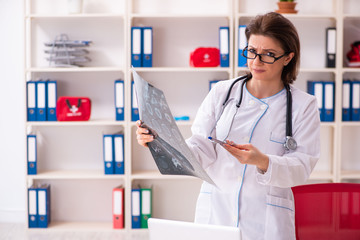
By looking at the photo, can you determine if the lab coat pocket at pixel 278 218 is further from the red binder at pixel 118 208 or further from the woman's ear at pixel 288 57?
the red binder at pixel 118 208

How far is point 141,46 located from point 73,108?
Result: 69 centimetres

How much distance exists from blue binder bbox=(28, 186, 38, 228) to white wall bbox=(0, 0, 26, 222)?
0.26 m

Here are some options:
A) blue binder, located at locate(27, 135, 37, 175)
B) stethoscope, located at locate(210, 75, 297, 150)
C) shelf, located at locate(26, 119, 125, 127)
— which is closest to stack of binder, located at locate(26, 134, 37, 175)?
blue binder, located at locate(27, 135, 37, 175)

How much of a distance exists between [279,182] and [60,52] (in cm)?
259

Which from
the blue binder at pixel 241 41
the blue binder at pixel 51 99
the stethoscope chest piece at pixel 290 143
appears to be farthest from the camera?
the blue binder at pixel 51 99

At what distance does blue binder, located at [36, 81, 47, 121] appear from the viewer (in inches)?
139

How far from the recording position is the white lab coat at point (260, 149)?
1548 millimetres

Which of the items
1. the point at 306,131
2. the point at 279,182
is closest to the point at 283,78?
the point at 306,131

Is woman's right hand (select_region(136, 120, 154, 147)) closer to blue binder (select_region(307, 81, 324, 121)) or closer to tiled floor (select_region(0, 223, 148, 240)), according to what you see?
tiled floor (select_region(0, 223, 148, 240))

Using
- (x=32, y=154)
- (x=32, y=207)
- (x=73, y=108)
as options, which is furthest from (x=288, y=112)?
(x=32, y=207)

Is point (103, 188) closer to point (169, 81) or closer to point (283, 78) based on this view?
point (169, 81)

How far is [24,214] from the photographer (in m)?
3.85

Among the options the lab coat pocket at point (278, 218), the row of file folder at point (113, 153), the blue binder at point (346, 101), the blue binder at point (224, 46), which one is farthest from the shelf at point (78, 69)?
the lab coat pocket at point (278, 218)

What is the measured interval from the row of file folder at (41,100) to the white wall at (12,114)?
0.24m
